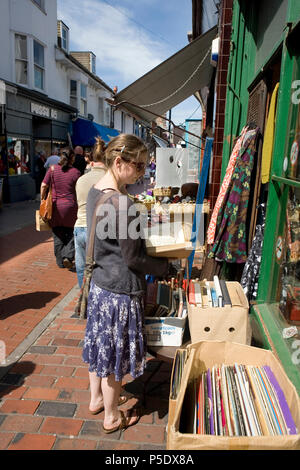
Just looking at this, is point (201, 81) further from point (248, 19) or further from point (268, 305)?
point (268, 305)

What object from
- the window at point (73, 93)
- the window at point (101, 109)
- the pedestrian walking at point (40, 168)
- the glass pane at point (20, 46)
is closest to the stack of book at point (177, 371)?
the pedestrian walking at point (40, 168)

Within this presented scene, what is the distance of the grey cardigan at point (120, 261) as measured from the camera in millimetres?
2025

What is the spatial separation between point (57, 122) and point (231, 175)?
1532cm

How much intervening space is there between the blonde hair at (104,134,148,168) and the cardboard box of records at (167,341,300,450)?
1.13 m

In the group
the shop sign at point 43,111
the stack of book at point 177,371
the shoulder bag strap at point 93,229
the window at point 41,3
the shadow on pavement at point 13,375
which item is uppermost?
the window at point 41,3

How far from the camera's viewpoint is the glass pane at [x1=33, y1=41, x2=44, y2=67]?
587 inches

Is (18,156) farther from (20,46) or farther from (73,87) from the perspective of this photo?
(73,87)

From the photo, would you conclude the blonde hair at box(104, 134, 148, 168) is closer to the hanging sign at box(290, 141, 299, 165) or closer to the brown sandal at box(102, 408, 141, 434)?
the hanging sign at box(290, 141, 299, 165)

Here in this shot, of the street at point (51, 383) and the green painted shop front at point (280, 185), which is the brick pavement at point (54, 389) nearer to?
the street at point (51, 383)

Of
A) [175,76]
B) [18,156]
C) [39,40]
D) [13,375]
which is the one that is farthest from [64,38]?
[13,375]

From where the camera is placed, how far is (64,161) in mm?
5480

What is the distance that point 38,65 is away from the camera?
15328mm

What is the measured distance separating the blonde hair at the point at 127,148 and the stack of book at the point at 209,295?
3.40 feet
